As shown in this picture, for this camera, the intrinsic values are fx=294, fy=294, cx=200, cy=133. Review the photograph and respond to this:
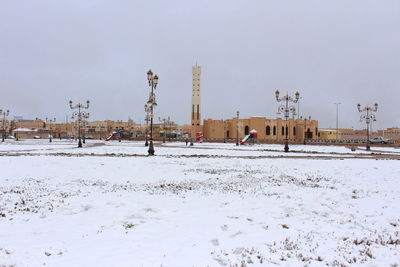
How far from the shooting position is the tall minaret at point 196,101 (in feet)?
302

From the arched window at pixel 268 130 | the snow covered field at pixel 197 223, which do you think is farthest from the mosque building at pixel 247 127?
the snow covered field at pixel 197 223

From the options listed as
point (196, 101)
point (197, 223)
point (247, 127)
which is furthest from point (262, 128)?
point (197, 223)

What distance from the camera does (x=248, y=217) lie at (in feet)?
23.7

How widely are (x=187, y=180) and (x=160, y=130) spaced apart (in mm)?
122070

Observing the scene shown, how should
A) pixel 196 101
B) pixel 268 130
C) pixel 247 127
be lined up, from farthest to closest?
pixel 196 101 < pixel 247 127 < pixel 268 130

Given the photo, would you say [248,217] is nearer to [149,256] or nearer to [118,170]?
[149,256]

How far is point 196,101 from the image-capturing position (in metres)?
93.7

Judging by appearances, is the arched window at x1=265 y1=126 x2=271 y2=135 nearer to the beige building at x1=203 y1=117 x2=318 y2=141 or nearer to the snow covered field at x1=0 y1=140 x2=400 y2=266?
the beige building at x1=203 y1=117 x2=318 y2=141

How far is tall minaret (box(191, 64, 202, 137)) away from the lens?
92.2 m

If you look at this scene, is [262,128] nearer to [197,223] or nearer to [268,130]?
[268,130]

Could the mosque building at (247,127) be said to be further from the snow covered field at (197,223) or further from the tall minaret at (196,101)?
the snow covered field at (197,223)

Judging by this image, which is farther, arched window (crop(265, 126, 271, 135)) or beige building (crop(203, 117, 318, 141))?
arched window (crop(265, 126, 271, 135))

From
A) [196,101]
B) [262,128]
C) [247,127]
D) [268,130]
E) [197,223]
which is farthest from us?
[196,101]

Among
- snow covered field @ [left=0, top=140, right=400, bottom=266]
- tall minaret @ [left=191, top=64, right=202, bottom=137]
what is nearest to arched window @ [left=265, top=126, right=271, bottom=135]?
tall minaret @ [left=191, top=64, right=202, bottom=137]
